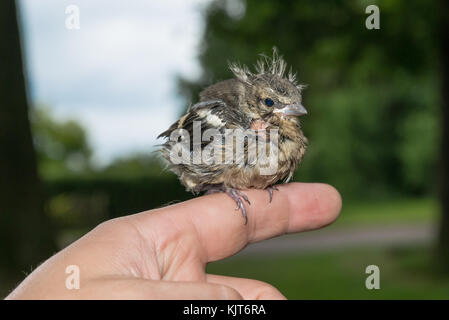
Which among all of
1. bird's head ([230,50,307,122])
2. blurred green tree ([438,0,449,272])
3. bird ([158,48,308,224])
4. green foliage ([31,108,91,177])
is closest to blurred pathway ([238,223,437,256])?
blurred green tree ([438,0,449,272])

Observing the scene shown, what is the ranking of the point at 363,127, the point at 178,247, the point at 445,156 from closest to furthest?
the point at 178,247, the point at 445,156, the point at 363,127

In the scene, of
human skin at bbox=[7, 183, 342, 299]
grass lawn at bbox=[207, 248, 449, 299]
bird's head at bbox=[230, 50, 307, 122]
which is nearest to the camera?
human skin at bbox=[7, 183, 342, 299]

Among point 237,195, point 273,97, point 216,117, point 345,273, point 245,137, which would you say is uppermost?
point 273,97

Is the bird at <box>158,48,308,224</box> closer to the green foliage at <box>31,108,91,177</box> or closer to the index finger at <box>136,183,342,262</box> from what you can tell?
the index finger at <box>136,183,342,262</box>

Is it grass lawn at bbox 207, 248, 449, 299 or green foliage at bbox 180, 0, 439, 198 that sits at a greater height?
green foliage at bbox 180, 0, 439, 198

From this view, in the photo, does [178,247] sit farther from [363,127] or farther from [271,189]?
[363,127]

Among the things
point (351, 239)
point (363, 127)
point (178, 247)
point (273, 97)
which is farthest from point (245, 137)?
point (363, 127)
